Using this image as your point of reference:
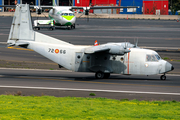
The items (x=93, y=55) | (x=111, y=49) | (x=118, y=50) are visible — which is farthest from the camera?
(x=93, y=55)

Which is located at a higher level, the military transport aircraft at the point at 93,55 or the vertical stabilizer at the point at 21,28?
the vertical stabilizer at the point at 21,28

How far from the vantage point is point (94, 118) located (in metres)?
12.0

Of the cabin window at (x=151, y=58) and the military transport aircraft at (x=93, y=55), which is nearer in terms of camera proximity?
the military transport aircraft at (x=93, y=55)

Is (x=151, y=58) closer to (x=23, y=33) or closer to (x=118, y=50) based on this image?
(x=118, y=50)

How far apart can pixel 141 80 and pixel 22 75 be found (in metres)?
11.4

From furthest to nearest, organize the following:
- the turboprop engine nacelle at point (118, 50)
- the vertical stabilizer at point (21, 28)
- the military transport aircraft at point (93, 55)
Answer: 1. the vertical stabilizer at point (21, 28)
2. the military transport aircraft at point (93, 55)
3. the turboprop engine nacelle at point (118, 50)

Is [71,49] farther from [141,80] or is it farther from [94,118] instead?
[94,118]

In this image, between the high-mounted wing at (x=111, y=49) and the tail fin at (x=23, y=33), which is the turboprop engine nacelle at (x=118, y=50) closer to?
the high-mounted wing at (x=111, y=49)

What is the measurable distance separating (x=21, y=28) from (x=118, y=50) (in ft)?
32.4

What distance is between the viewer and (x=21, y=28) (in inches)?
1099

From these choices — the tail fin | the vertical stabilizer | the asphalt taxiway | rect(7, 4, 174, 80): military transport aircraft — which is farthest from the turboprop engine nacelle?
the vertical stabilizer

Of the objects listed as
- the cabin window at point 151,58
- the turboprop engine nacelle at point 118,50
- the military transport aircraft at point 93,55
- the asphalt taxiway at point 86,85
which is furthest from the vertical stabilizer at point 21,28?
the cabin window at point 151,58

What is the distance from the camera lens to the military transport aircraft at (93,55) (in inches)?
994

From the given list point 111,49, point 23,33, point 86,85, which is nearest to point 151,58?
point 111,49
